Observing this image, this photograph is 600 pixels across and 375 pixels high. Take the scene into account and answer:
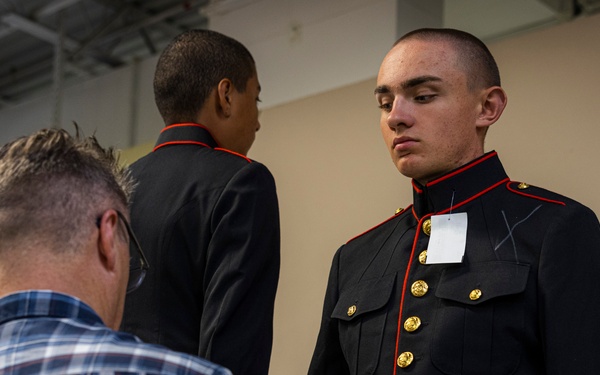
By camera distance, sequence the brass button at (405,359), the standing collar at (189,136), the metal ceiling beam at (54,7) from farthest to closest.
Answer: the metal ceiling beam at (54,7) < the standing collar at (189,136) < the brass button at (405,359)

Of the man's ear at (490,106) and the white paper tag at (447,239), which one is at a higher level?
the man's ear at (490,106)

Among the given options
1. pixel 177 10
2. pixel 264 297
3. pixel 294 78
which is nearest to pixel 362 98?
pixel 294 78

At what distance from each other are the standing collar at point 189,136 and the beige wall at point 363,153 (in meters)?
1.42

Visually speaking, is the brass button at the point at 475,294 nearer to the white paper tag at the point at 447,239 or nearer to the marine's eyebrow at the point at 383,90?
the white paper tag at the point at 447,239

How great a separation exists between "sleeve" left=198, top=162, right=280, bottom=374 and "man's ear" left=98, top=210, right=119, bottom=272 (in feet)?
2.06

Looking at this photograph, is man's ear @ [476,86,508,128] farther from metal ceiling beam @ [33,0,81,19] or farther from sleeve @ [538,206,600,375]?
metal ceiling beam @ [33,0,81,19]

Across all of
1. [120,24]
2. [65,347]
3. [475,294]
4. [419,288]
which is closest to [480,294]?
[475,294]

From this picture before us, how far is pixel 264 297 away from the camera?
1.84 m

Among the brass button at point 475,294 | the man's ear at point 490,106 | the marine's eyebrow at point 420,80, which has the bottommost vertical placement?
the brass button at point 475,294

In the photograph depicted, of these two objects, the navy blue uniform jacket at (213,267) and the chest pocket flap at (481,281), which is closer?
the chest pocket flap at (481,281)

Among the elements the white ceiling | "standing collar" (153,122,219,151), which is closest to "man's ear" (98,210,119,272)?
"standing collar" (153,122,219,151)

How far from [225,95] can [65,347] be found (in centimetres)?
119

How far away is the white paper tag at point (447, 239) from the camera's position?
5.61 ft

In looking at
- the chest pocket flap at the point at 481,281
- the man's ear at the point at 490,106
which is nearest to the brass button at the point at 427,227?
the chest pocket flap at the point at 481,281
